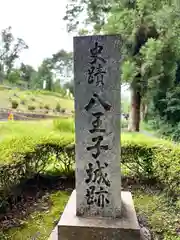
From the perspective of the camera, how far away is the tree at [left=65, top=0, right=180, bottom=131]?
24.4 ft

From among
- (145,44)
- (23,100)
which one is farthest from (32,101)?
(145,44)

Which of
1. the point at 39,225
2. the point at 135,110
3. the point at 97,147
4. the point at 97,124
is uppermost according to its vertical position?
the point at 135,110

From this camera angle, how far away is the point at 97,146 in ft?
8.13

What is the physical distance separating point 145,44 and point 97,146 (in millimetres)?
6037

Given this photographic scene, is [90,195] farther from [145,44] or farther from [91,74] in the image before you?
[145,44]

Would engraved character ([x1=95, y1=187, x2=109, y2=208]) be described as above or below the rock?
above

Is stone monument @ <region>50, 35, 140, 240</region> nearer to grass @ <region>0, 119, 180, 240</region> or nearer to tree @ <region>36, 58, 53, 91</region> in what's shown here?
grass @ <region>0, 119, 180, 240</region>

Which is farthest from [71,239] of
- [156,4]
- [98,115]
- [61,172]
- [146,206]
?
[156,4]

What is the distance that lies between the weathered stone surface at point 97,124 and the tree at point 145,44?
5302 mm

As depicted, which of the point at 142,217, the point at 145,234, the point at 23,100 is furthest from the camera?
the point at 23,100

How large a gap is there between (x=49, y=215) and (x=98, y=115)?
1735 mm

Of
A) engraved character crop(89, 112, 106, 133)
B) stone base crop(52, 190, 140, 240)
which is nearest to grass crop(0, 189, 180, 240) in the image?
stone base crop(52, 190, 140, 240)

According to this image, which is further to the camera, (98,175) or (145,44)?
(145,44)

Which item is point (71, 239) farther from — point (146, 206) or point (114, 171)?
point (146, 206)
